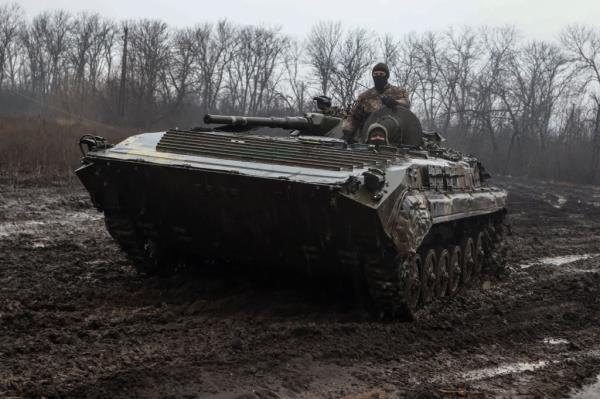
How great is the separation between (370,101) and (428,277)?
2431 millimetres

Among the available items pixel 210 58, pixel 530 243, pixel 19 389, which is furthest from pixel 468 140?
pixel 19 389

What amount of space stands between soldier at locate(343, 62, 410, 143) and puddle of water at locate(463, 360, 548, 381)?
3888mm

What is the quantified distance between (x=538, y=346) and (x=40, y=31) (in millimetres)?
50947

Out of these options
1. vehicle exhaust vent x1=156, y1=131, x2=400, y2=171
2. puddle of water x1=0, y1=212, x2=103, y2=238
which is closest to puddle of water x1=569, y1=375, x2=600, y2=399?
vehicle exhaust vent x1=156, y1=131, x2=400, y2=171

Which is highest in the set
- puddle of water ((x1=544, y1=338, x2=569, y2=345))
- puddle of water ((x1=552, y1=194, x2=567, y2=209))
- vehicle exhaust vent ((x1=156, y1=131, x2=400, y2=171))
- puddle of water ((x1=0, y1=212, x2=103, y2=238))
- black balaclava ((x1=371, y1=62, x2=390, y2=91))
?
black balaclava ((x1=371, y1=62, x2=390, y2=91))

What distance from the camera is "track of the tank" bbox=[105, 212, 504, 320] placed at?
5.99 metres

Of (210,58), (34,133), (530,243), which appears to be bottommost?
(530,243)

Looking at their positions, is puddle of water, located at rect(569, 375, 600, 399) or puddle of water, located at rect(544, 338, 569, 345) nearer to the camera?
puddle of water, located at rect(569, 375, 600, 399)

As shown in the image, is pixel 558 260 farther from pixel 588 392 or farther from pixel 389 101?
pixel 588 392

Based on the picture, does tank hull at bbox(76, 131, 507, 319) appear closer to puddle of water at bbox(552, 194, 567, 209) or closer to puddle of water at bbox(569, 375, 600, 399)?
puddle of water at bbox(569, 375, 600, 399)

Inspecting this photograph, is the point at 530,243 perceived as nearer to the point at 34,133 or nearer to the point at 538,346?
the point at 538,346

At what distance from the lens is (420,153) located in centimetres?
737

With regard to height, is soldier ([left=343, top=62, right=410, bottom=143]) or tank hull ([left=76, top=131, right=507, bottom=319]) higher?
soldier ([left=343, top=62, right=410, bottom=143])

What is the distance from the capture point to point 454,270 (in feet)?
26.6
